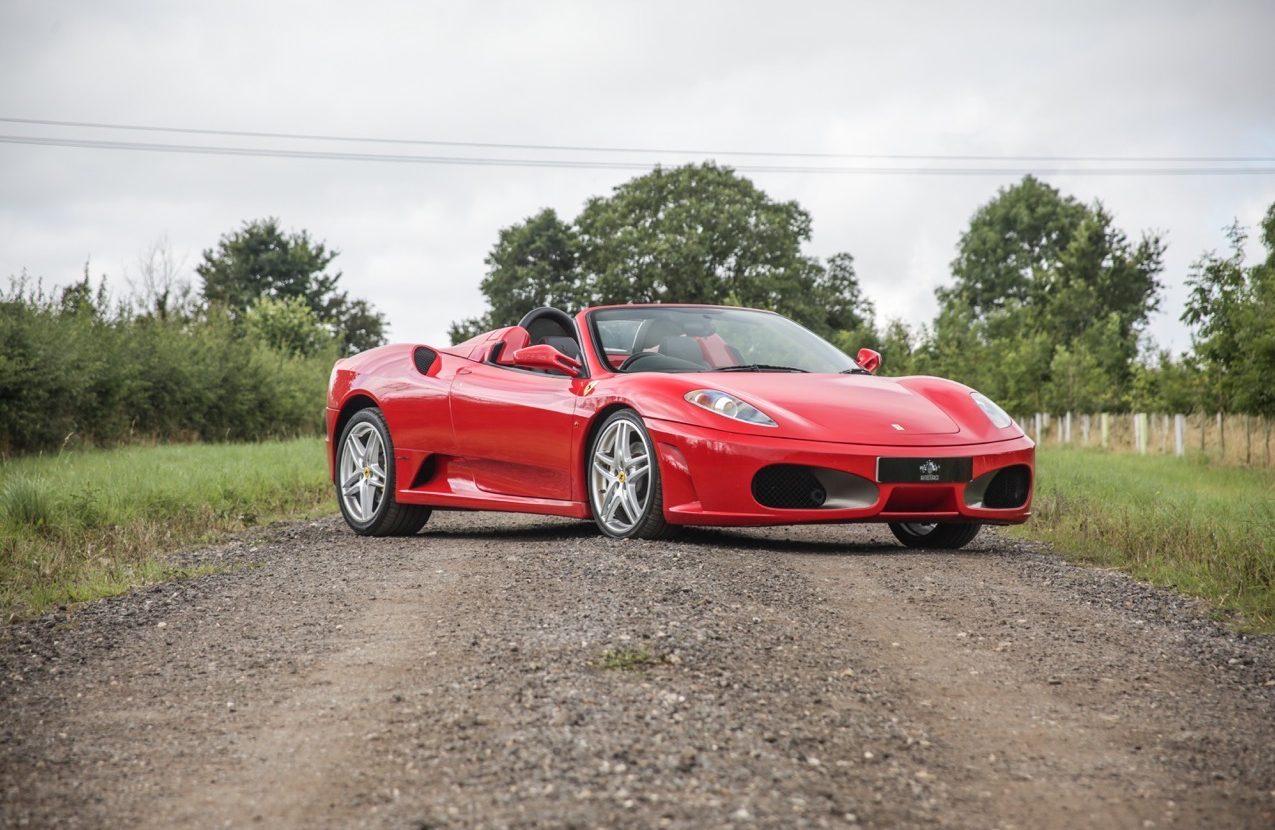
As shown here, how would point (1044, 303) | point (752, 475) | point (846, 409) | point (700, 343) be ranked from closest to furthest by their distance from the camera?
point (752, 475)
point (846, 409)
point (700, 343)
point (1044, 303)

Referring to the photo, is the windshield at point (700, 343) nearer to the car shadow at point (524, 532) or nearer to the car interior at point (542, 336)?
the car interior at point (542, 336)

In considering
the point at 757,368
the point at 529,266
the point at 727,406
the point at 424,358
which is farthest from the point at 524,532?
the point at 529,266

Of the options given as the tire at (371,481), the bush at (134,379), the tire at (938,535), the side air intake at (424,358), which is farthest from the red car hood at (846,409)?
the bush at (134,379)

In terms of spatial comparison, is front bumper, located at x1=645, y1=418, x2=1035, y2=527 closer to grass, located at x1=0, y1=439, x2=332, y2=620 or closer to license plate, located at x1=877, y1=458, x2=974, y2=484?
license plate, located at x1=877, y1=458, x2=974, y2=484

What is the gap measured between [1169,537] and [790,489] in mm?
2594

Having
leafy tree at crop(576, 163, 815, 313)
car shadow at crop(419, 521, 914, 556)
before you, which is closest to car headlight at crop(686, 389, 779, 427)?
car shadow at crop(419, 521, 914, 556)

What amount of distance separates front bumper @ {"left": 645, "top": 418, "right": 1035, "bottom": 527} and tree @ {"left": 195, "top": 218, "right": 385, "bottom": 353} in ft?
226

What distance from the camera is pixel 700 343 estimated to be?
8328 mm

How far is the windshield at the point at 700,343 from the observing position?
26.8ft

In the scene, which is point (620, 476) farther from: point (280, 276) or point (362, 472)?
point (280, 276)

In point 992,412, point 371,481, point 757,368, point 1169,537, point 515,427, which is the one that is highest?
point 757,368

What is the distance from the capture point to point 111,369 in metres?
23.0

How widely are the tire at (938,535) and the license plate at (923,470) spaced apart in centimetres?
82

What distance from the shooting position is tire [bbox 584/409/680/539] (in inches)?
290
